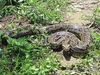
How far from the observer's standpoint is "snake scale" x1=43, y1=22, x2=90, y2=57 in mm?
5727

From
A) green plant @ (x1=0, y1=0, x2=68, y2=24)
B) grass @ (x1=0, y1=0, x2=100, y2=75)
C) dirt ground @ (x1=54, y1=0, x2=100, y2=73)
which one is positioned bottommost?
grass @ (x1=0, y1=0, x2=100, y2=75)

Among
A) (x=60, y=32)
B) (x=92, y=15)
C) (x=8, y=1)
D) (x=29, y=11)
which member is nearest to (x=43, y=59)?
(x=60, y=32)

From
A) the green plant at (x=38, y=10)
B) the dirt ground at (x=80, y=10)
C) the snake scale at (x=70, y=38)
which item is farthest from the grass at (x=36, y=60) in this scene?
the dirt ground at (x=80, y=10)

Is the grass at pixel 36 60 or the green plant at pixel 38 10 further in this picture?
the green plant at pixel 38 10

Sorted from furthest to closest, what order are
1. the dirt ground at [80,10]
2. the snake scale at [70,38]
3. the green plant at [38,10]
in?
the dirt ground at [80,10]
the green plant at [38,10]
the snake scale at [70,38]

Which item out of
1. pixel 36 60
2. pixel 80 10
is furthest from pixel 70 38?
pixel 80 10

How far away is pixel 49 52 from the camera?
5.80 m

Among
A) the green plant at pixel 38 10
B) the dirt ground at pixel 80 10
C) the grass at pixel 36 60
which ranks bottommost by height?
the grass at pixel 36 60

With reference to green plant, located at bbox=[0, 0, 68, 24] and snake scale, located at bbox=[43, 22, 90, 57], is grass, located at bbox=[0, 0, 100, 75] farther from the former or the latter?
green plant, located at bbox=[0, 0, 68, 24]

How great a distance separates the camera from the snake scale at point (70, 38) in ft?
18.8

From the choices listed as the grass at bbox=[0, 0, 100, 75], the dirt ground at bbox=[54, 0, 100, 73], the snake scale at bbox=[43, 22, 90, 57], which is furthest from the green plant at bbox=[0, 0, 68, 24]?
the grass at bbox=[0, 0, 100, 75]

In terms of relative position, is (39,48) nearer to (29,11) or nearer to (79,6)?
(29,11)

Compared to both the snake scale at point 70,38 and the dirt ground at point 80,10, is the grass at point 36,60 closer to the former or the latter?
the snake scale at point 70,38

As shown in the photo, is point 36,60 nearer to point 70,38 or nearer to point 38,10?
point 70,38
